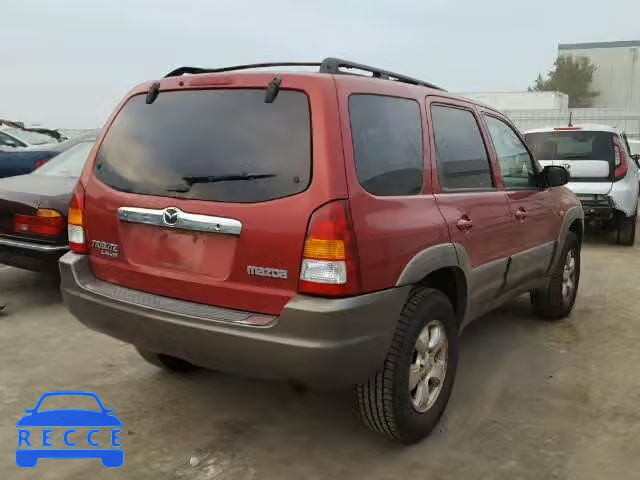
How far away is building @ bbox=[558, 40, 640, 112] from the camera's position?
2485 inches

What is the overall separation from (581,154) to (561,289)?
4.41m

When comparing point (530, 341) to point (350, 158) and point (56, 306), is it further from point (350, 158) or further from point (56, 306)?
point (56, 306)

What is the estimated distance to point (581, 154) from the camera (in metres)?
8.68

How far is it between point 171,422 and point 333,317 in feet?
4.49

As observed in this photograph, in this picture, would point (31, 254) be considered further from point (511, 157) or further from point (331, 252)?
point (511, 157)

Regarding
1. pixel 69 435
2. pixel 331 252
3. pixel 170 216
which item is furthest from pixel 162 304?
pixel 69 435

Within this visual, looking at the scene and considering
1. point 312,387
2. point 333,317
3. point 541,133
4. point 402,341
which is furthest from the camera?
point 541,133

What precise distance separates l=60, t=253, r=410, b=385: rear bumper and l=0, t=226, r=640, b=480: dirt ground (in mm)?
570

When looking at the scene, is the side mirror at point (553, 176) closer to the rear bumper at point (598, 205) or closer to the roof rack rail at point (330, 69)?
the roof rack rail at point (330, 69)

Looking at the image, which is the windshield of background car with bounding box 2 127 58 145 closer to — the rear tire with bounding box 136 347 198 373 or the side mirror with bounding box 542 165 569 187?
the rear tire with bounding box 136 347 198 373

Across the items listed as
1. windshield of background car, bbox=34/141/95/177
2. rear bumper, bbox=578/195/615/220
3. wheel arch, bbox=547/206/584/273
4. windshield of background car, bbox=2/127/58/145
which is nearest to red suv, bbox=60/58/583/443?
wheel arch, bbox=547/206/584/273

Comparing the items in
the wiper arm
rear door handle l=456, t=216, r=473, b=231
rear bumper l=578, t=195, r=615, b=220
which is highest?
the wiper arm

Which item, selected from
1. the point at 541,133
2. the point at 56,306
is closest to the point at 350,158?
the point at 56,306

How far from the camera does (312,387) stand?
2582mm
